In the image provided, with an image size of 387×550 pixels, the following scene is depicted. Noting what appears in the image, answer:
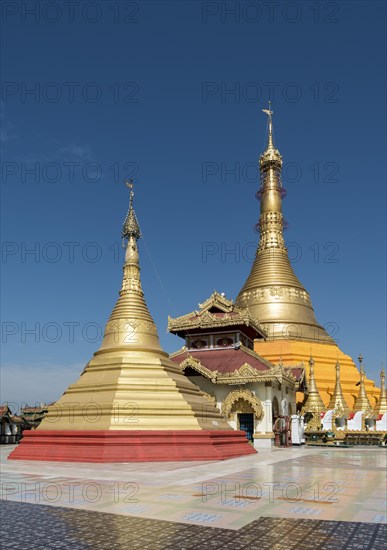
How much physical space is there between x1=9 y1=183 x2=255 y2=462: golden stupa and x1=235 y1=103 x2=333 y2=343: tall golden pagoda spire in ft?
83.2

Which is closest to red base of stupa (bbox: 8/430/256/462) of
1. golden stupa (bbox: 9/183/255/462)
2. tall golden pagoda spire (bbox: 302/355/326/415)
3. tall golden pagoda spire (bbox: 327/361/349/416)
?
golden stupa (bbox: 9/183/255/462)

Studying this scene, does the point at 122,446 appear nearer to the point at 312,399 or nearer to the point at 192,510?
the point at 192,510

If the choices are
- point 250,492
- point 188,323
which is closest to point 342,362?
point 188,323

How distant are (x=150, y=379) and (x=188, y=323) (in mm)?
15005

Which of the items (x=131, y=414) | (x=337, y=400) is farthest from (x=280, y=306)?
(x=131, y=414)

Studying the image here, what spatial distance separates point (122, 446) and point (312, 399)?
81.9ft

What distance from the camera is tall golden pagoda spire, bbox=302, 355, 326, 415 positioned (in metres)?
41.2

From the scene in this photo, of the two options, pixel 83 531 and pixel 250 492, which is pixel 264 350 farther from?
pixel 83 531

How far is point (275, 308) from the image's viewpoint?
50.8 metres

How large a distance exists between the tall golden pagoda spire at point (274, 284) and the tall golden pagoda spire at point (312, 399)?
Answer: 6884 millimetres

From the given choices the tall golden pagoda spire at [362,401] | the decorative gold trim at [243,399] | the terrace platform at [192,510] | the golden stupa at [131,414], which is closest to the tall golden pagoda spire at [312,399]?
the tall golden pagoda spire at [362,401]

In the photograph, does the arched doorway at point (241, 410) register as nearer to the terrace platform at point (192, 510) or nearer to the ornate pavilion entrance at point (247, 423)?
the ornate pavilion entrance at point (247, 423)

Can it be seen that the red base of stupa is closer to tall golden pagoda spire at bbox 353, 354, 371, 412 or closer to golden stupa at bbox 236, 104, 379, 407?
golden stupa at bbox 236, 104, 379, 407

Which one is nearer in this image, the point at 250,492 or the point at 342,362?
the point at 250,492
